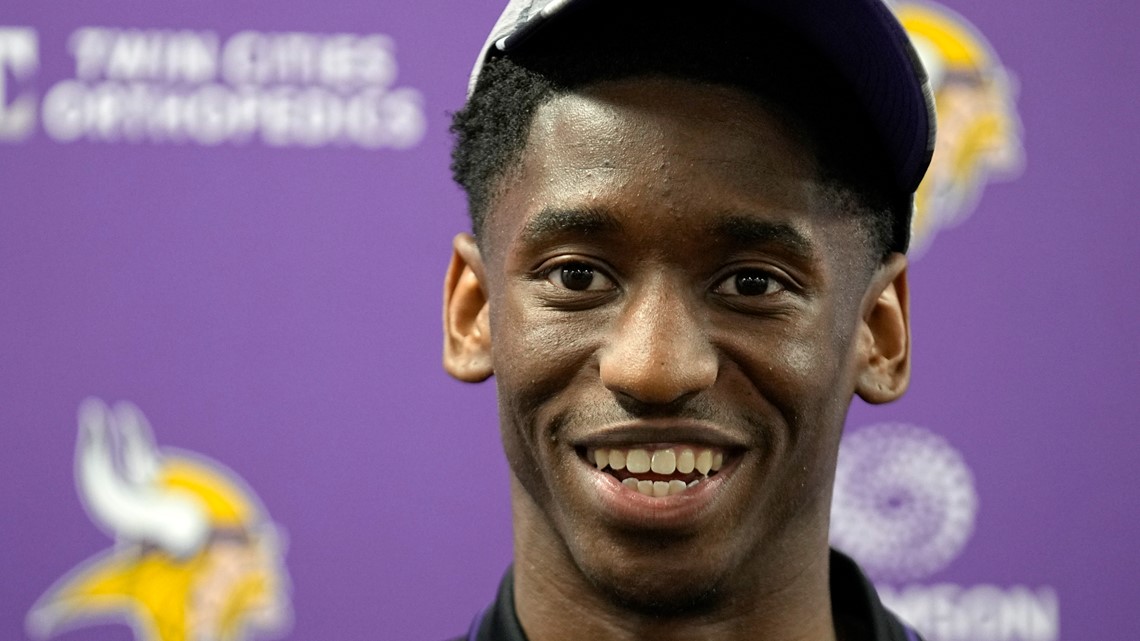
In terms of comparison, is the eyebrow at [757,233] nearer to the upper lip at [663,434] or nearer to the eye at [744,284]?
the eye at [744,284]

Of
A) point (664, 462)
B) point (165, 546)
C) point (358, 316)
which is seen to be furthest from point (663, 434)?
point (165, 546)

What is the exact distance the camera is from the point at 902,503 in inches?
77.7

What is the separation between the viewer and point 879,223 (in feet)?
3.66

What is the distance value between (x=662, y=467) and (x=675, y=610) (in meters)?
0.11

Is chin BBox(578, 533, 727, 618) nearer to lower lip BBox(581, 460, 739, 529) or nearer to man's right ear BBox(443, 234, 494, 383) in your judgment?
lower lip BBox(581, 460, 739, 529)

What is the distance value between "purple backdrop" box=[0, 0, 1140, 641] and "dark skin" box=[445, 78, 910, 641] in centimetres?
85

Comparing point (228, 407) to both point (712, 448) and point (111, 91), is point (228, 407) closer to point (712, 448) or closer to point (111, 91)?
point (111, 91)

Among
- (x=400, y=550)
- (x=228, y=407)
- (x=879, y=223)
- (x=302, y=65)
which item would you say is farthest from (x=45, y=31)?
(x=879, y=223)

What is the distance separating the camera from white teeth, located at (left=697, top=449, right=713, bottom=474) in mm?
1014

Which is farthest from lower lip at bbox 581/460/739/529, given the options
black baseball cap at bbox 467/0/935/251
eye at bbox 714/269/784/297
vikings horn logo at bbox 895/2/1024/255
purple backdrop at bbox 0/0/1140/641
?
vikings horn logo at bbox 895/2/1024/255

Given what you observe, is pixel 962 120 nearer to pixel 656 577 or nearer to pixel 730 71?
pixel 730 71

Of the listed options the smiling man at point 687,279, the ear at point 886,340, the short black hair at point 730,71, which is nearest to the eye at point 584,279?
the smiling man at point 687,279

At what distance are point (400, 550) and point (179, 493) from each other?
0.29m

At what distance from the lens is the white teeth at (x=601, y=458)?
3.35 ft
